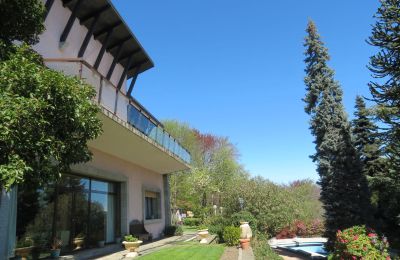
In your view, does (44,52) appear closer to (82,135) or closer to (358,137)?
(82,135)

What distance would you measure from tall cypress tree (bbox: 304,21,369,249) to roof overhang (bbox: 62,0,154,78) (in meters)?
11.0

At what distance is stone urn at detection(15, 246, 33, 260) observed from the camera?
11.1m

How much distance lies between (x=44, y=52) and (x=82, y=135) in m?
7.56

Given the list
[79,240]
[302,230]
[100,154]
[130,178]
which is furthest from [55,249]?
[302,230]

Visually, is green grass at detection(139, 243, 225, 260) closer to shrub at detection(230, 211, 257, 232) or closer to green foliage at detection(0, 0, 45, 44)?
shrub at detection(230, 211, 257, 232)

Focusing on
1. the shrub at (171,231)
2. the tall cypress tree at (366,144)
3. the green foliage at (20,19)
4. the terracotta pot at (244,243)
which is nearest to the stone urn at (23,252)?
the green foliage at (20,19)

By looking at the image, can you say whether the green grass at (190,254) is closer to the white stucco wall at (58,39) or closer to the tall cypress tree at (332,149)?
the white stucco wall at (58,39)

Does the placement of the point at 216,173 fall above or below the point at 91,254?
above

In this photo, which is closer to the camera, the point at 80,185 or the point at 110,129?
the point at 110,129

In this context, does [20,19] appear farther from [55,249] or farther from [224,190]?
[224,190]

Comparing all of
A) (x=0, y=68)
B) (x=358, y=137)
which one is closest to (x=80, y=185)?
(x=0, y=68)

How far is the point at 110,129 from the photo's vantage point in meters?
13.7

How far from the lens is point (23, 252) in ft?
37.5

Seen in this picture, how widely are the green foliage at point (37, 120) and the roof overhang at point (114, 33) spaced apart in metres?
10.0
